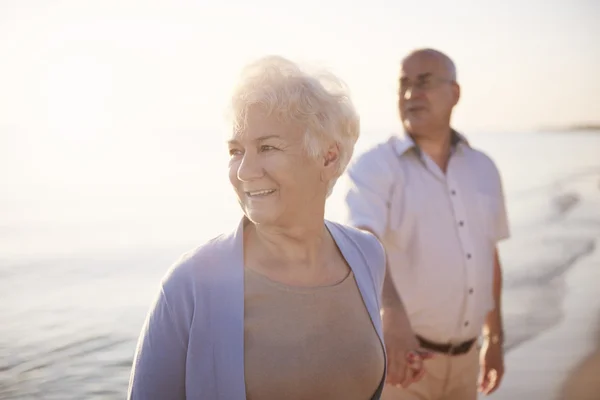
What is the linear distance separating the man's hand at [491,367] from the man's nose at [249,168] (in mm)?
1774

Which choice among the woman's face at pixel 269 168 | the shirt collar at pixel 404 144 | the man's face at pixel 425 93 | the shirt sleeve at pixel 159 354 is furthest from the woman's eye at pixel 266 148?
the man's face at pixel 425 93

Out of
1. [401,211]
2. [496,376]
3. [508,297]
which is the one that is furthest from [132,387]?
[508,297]

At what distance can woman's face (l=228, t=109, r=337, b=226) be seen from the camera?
1.63 metres

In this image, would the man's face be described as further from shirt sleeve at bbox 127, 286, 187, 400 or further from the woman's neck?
shirt sleeve at bbox 127, 286, 187, 400

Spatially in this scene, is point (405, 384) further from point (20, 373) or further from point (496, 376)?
point (20, 373)

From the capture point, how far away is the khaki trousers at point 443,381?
2.77m

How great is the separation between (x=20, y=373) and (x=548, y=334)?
13.4ft

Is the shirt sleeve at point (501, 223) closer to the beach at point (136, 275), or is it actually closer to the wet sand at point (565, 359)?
the beach at point (136, 275)

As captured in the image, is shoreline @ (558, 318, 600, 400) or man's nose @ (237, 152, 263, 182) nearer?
man's nose @ (237, 152, 263, 182)

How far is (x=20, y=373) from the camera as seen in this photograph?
4.84 meters

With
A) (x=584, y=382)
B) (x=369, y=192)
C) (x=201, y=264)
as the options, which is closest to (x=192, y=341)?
(x=201, y=264)

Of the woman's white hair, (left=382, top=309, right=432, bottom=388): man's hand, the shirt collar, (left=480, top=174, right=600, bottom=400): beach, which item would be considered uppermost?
the woman's white hair

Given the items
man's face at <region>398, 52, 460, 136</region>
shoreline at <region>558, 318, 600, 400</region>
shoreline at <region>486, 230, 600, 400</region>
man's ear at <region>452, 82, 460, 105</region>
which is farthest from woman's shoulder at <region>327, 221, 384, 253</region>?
shoreline at <region>558, 318, 600, 400</region>

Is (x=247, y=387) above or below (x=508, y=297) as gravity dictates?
above
